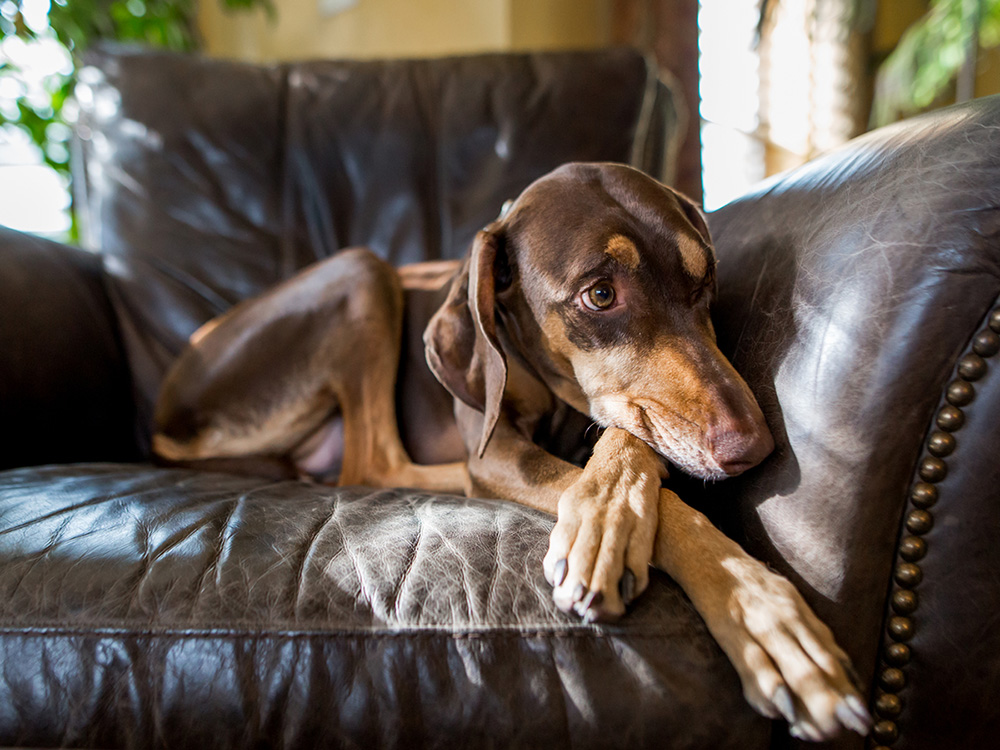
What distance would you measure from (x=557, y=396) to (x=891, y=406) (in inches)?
33.8

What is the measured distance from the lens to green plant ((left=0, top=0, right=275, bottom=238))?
10.6 feet

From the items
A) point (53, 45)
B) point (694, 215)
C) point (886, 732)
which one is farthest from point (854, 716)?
point (53, 45)

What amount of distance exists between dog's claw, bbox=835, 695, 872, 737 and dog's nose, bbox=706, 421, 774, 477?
389 millimetres

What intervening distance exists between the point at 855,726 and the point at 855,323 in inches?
22.1

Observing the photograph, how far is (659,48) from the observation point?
4.74 meters

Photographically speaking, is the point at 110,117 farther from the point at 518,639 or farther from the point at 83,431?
the point at 518,639

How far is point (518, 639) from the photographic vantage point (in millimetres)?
960

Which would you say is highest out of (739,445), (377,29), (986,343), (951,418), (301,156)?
(377,29)

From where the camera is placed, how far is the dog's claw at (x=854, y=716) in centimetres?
83

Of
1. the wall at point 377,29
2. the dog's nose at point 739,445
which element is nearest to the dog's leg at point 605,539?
the dog's nose at point 739,445

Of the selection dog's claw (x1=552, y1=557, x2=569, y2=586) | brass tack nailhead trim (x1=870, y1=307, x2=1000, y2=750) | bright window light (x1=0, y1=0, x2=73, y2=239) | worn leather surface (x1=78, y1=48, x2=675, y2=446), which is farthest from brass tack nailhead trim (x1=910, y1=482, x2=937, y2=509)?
bright window light (x1=0, y1=0, x2=73, y2=239)

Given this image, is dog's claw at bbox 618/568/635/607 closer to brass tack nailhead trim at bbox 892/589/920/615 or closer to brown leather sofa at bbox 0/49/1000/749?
brown leather sofa at bbox 0/49/1000/749

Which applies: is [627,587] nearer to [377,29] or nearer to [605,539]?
[605,539]

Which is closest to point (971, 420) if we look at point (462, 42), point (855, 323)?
point (855, 323)
